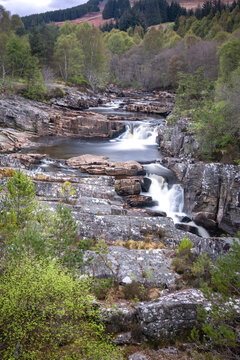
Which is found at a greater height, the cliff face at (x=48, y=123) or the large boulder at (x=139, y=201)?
the cliff face at (x=48, y=123)

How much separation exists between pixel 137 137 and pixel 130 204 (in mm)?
19141

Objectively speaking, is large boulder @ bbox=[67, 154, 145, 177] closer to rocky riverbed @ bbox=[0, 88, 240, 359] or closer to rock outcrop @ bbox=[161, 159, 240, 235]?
rocky riverbed @ bbox=[0, 88, 240, 359]

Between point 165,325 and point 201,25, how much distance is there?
110703 mm

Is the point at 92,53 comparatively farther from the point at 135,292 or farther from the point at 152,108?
the point at 135,292

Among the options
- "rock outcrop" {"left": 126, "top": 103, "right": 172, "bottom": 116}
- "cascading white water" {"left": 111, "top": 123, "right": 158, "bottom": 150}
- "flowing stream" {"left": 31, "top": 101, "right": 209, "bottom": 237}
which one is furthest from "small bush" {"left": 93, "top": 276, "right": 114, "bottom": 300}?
"rock outcrop" {"left": 126, "top": 103, "right": 172, "bottom": 116}

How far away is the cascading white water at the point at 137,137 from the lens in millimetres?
35000

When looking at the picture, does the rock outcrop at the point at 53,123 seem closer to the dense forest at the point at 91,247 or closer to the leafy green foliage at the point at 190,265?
the dense forest at the point at 91,247

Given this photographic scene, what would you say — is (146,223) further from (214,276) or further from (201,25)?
(201,25)

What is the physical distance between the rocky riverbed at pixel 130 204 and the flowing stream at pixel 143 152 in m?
0.83

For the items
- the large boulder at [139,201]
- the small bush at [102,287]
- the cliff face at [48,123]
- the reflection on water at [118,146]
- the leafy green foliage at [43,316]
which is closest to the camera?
the leafy green foliage at [43,316]

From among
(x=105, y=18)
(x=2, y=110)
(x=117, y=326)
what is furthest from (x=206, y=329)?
(x=105, y=18)

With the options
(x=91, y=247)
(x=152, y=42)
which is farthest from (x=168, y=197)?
(x=152, y=42)

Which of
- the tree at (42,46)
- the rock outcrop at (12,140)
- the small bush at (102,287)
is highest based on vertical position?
the tree at (42,46)

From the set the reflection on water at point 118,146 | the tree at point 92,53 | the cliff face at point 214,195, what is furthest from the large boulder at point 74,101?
the cliff face at point 214,195
